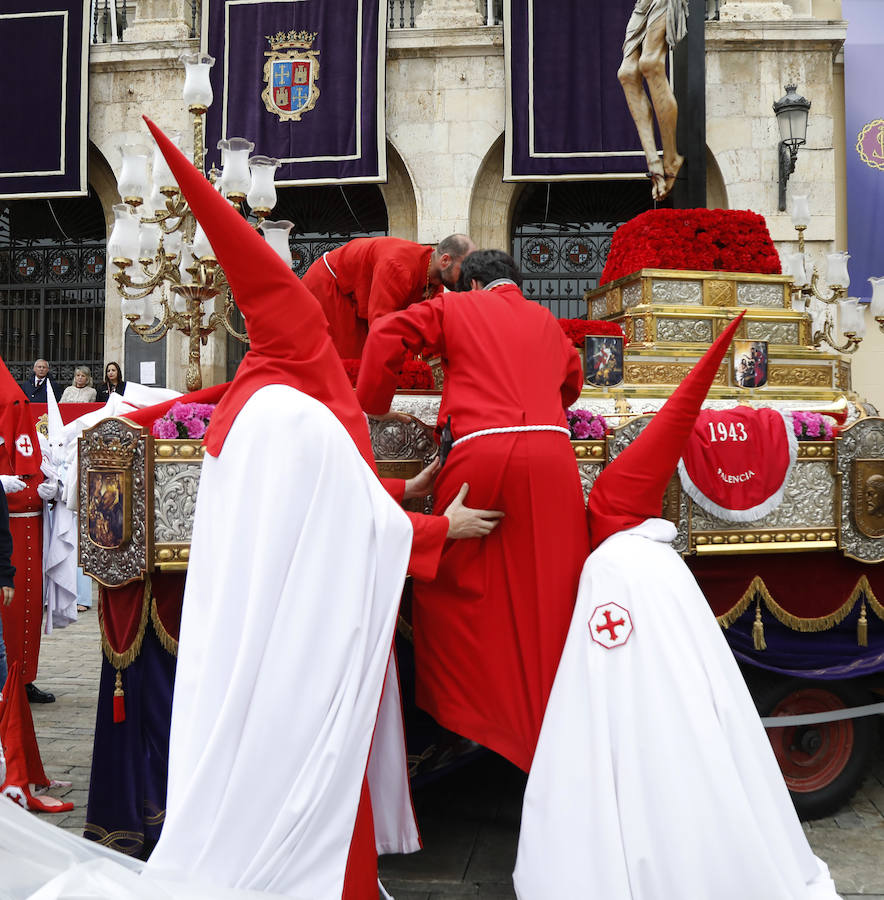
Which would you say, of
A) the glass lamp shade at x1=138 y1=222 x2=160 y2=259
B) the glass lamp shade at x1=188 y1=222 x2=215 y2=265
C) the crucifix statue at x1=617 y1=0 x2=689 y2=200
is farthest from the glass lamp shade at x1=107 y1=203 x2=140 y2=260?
the crucifix statue at x1=617 y1=0 x2=689 y2=200

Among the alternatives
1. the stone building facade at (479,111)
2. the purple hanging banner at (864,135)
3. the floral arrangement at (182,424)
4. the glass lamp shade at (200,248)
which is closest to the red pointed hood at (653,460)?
the floral arrangement at (182,424)

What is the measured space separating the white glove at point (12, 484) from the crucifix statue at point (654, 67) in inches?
176

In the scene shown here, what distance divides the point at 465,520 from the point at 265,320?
3.33 feet

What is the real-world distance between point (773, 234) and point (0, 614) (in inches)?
437

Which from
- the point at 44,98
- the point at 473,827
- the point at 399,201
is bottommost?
the point at 473,827

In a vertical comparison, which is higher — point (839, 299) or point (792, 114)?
point (792, 114)

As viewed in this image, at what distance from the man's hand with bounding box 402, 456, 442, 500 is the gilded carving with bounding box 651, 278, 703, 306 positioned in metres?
2.28

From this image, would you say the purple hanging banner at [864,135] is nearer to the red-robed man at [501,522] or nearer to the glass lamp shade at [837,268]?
the glass lamp shade at [837,268]

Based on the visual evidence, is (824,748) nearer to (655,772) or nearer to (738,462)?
(738,462)

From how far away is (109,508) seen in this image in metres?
3.59

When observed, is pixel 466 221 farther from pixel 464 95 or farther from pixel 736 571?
pixel 736 571

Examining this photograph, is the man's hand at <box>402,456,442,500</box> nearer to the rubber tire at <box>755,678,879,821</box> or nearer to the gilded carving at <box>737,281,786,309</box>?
the rubber tire at <box>755,678,879,821</box>

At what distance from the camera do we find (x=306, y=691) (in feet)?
8.10

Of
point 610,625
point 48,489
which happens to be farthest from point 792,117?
point 610,625
